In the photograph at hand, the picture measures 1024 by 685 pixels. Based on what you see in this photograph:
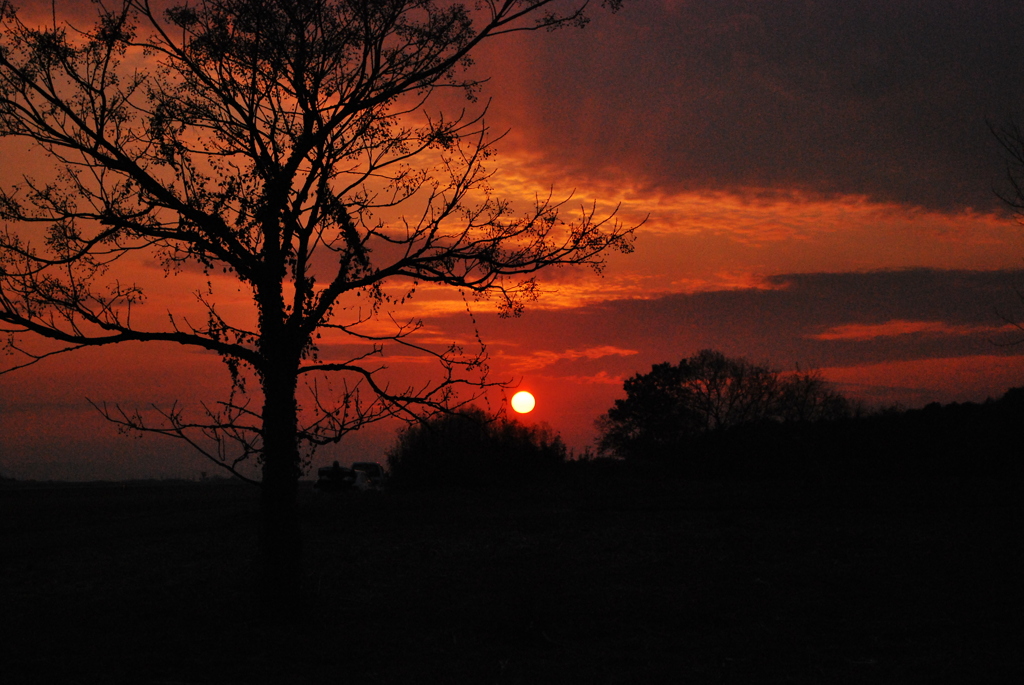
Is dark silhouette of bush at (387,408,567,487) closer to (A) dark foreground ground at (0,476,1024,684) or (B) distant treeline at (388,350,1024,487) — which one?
(B) distant treeline at (388,350,1024,487)

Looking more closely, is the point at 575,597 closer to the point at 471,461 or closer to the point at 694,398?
the point at 471,461

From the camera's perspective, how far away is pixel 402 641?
9586 millimetres

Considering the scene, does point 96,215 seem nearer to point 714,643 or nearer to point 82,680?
point 82,680

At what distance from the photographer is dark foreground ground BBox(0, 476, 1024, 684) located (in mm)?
8414

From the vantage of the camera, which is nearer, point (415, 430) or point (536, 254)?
point (536, 254)

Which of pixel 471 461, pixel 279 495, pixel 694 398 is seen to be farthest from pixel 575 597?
pixel 694 398

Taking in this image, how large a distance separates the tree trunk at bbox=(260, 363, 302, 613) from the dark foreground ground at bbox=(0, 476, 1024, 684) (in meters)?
0.42

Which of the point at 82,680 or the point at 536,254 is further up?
the point at 536,254

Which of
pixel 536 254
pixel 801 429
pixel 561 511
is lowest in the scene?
pixel 561 511

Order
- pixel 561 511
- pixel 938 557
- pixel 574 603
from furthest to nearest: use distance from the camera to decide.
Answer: pixel 561 511 → pixel 938 557 → pixel 574 603

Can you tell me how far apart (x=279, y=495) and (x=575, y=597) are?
4.04m

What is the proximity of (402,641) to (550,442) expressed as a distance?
66.4 feet

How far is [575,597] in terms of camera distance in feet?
36.4

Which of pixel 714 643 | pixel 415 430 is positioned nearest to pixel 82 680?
pixel 714 643
